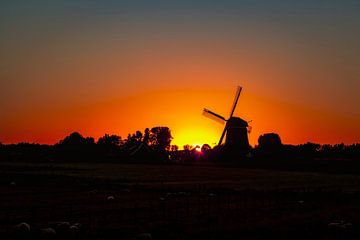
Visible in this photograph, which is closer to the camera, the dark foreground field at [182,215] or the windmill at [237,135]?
the dark foreground field at [182,215]

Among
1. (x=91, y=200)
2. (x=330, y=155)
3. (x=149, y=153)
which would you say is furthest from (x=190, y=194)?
(x=149, y=153)

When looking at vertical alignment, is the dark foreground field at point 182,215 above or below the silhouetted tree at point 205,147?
below

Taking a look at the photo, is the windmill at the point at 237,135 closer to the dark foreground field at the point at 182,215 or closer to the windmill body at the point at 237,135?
the windmill body at the point at 237,135

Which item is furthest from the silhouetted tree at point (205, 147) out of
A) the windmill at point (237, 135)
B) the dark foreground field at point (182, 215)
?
the dark foreground field at point (182, 215)

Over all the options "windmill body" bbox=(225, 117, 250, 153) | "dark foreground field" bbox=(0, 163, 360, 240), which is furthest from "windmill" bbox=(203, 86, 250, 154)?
"dark foreground field" bbox=(0, 163, 360, 240)

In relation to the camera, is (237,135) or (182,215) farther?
(237,135)

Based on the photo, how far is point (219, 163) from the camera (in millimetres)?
116375

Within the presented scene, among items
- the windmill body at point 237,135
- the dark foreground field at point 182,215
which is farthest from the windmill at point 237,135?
the dark foreground field at point 182,215

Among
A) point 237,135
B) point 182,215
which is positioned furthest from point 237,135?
point 182,215

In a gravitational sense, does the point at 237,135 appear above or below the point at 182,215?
above

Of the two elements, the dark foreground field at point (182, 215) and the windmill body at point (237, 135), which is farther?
the windmill body at point (237, 135)

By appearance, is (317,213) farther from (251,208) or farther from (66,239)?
(66,239)

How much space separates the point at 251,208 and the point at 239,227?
7790mm

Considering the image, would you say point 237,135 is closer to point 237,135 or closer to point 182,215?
point 237,135
